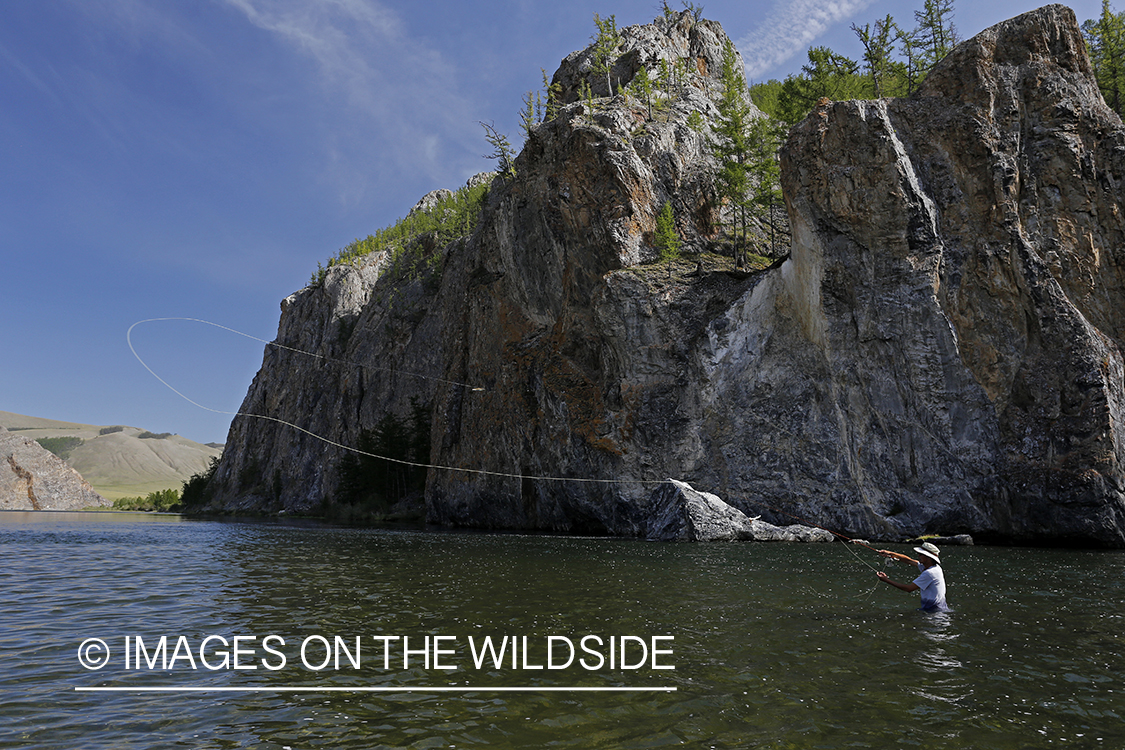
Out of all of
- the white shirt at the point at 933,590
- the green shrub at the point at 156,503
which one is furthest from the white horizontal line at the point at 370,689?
the green shrub at the point at 156,503

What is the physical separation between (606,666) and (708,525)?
24886mm

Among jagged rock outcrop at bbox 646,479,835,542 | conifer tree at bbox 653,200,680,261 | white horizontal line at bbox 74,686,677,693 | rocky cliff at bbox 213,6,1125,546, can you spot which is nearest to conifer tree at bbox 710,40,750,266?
rocky cliff at bbox 213,6,1125,546

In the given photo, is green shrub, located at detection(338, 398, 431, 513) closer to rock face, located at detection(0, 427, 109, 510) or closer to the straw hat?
the straw hat

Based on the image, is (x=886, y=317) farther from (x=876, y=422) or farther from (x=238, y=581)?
(x=238, y=581)

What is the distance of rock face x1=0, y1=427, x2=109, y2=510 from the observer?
96875 mm

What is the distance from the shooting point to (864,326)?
113ft

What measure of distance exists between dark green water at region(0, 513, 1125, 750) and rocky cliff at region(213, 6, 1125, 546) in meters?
11.1

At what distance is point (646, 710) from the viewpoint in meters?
7.52

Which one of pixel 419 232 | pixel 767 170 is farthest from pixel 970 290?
pixel 419 232

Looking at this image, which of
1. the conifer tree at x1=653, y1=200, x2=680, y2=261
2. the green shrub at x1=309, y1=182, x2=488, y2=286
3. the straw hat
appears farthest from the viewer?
the green shrub at x1=309, y1=182, x2=488, y2=286

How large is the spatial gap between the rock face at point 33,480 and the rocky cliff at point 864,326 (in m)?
89.1

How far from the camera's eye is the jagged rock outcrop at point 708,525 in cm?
3222

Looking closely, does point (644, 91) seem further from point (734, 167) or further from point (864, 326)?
point (864, 326)

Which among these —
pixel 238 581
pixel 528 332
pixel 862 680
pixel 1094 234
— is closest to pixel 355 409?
pixel 528 332
